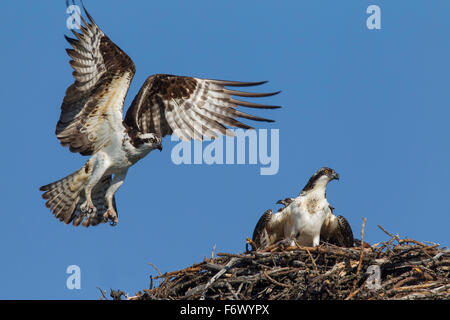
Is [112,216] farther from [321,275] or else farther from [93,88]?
[321,275]

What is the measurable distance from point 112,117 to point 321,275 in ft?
15.6

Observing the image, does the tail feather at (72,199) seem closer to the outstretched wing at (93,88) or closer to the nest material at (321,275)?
the outstretched wing at (93,88)

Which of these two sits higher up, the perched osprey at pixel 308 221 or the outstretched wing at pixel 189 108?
the outstretched wing at pixel 189 108

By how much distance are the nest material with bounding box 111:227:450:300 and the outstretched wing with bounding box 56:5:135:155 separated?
324 centimetres

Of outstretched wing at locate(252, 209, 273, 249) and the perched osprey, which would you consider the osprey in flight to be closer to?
the perched osprey

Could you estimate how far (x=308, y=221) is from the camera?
510 inches

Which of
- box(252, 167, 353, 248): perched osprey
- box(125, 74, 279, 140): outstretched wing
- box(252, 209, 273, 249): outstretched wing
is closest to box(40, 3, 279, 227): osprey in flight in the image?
box(125, 74, 279, 140): outstretched wing

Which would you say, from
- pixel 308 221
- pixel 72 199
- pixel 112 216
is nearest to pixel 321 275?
pixel 308 221

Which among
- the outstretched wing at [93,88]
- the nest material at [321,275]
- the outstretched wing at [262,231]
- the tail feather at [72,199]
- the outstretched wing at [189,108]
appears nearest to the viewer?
the nest material at [321,275]

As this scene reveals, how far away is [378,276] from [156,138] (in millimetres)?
4480

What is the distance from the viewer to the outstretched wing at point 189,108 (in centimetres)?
1493

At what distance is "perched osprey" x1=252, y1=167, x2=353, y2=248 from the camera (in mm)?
13000

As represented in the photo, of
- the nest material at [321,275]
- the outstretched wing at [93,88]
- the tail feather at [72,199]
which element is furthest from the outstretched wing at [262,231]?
the outstretched wing at [93,88]
